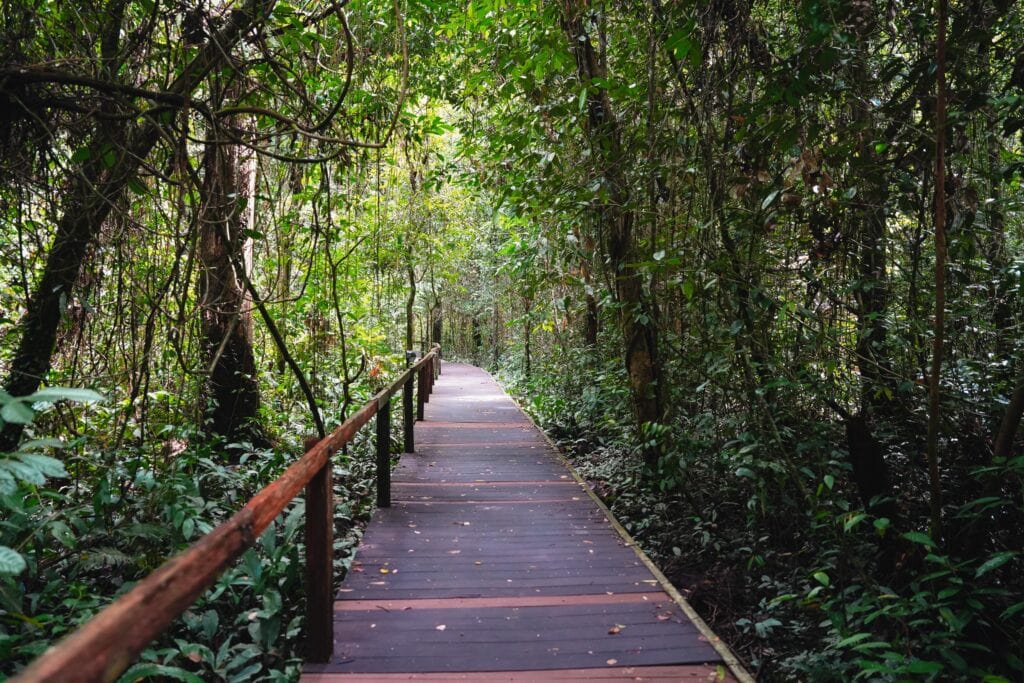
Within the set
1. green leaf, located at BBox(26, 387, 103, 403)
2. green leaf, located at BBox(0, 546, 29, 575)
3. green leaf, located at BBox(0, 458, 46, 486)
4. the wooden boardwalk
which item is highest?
green leaf, located at BBox(26, 387, 103, 403)

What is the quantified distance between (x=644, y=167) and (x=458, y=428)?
18.0 feet

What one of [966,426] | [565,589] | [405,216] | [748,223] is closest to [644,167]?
[748,223]

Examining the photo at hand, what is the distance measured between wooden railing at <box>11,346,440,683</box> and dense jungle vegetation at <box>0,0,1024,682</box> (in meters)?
0.41

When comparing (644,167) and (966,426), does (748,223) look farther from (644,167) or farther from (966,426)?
(966,426)

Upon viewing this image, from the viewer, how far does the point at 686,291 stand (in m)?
3.55

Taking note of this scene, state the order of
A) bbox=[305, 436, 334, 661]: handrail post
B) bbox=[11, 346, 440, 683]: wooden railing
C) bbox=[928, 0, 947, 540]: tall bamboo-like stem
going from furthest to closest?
bbox=[928, 0, 947, 540]: tall bamboo-like stem → bbox=[305, 436, 334, 661]: handrail post → bbox=[11, 346, 440, 683]: wooden railing

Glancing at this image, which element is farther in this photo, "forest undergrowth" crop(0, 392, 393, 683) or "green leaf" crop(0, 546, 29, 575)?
"forest undergrowth" crop(0, 392, 393, 683)

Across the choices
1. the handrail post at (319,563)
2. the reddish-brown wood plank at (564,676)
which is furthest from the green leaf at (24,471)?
the reddish-brown wood plank at (564,676)

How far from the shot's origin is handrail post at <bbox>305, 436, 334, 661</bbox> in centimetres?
246

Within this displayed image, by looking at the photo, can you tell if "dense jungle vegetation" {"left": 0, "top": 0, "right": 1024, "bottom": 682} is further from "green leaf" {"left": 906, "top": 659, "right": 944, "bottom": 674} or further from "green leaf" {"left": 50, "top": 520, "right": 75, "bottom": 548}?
"green leaf" {"left": 50, "top": 520, "right": 75, "bottom": 548}

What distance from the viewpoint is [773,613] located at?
3.65m

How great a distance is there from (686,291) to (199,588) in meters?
2.89

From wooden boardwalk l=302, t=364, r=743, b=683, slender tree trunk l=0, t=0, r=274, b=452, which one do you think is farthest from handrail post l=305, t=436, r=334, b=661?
slender tree trunk l=0, t=0, r=274, b=452

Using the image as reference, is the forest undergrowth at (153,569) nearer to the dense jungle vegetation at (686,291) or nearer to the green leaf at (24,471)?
the dense jungle vegetation at (686,291)
